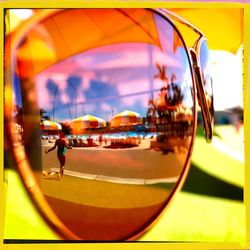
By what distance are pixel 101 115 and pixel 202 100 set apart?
482mm

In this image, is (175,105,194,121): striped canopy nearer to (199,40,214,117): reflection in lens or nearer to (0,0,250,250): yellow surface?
(199,40,214,117): reflection in lens

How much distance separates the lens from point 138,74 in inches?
77.4

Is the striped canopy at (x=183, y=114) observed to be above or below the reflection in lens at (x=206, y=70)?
below

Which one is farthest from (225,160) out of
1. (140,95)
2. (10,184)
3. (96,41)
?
(10,184)

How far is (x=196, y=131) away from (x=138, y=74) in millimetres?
382

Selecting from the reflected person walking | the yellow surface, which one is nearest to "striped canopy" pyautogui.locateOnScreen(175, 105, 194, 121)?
the yellow surface

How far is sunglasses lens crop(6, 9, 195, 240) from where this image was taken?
1.95m

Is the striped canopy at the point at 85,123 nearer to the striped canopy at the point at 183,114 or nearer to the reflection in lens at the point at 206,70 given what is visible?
the striped canopy at the point at 183,114

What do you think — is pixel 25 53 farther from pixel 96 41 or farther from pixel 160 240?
pixel 160 240

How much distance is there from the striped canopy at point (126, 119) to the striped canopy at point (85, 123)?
0.05m

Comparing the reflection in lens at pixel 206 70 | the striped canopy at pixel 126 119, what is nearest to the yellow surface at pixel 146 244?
the reflection in lens at pixel 206 70

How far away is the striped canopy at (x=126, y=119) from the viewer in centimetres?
196

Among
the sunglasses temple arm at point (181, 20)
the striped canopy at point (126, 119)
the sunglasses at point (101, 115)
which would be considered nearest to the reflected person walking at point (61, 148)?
the sunglasses at point (101, 115)

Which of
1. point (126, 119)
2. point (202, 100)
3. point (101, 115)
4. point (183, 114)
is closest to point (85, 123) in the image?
point (101, 115)
